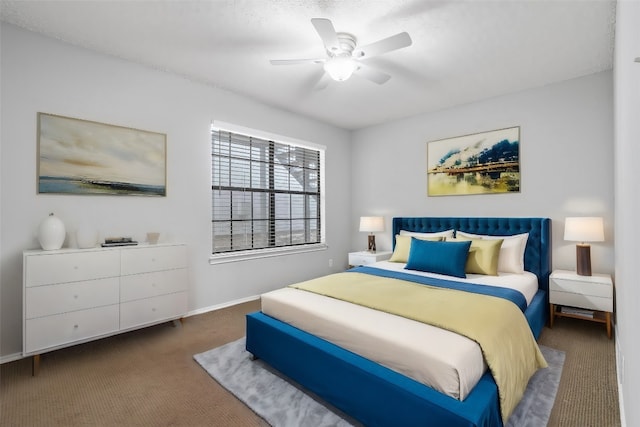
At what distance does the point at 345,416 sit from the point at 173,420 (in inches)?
39.9

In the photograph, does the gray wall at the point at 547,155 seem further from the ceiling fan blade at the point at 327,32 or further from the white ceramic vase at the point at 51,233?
the white ceramic vase at the point at 51,233

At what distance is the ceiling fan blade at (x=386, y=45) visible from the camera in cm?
204

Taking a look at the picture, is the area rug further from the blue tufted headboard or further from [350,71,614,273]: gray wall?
[350,71,614,273]: gray wall

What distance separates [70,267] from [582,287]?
4528 mm

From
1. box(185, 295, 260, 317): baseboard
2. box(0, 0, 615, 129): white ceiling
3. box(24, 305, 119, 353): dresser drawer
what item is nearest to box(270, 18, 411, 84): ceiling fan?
box(0, 0, 615, 129): white ceiling

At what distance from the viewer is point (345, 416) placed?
5.86 feet

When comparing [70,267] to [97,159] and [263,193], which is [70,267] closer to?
[97,159]

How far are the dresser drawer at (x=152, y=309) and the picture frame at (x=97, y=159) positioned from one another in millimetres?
1068

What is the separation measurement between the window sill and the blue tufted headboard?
1.74 m

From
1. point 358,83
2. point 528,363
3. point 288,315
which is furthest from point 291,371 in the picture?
point 358,83

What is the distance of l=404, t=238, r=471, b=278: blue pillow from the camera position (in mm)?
3039

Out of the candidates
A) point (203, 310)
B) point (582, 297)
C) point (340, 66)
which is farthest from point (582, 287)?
point (203, 310)

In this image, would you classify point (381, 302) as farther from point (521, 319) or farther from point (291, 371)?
point (521, 319)

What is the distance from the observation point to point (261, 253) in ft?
13.5
